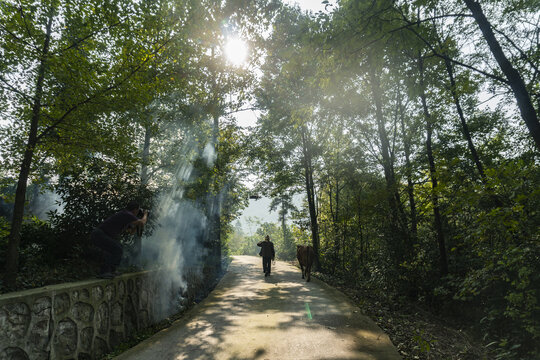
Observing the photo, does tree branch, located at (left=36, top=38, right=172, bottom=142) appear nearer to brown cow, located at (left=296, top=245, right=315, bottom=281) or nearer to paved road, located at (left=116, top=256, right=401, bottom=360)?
paved road, located at (left=116, top=256, right=401, bottom=360)

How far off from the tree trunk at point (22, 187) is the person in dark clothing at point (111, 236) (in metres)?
1.10

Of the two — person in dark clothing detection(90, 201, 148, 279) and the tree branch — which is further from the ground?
the tree branch

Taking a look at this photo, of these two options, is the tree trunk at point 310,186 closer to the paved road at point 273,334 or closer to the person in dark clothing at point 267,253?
the person in dark clothing at point 267,253

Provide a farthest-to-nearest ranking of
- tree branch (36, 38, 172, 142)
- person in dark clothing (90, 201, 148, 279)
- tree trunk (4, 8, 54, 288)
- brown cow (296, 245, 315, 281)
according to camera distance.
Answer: brown cow (296, 245, 315, 281) → person in dark clothing (90, 201, 148, 279) → tree branch (36, 38, 172, 142) → tree trunk (4, 8, 54, 288)

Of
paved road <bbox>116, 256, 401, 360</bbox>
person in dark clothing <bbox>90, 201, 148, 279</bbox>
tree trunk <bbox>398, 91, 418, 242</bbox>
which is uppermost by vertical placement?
tree trunk <bbox>398, 91, 418, 242</bbox>

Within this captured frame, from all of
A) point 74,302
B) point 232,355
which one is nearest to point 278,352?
point 232,355

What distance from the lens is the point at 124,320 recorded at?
212 inches

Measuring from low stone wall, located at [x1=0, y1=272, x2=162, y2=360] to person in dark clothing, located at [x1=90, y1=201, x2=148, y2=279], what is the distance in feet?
1.02

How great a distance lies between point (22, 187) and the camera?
479cm

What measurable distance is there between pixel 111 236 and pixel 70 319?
1622 millimetres

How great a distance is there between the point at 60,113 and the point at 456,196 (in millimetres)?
7311

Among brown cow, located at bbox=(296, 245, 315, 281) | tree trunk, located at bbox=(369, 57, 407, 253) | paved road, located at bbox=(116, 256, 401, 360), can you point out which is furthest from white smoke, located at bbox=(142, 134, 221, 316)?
tree trunk, located at bbox=(369, 57, 407, 253)

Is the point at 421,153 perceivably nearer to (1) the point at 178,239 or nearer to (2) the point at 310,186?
(2) the point at 310,186

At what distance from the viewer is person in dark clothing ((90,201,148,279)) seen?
5.16 m
